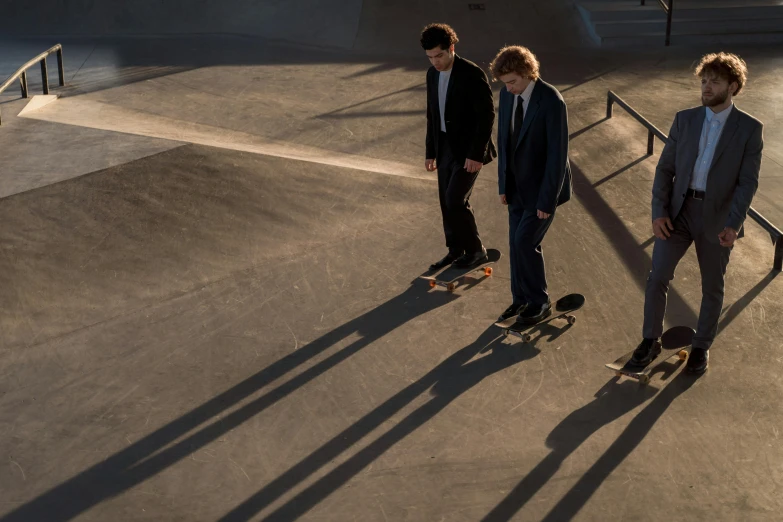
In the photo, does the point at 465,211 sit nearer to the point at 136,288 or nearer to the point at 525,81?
the point at 525,81

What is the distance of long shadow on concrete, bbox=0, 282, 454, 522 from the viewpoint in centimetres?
456

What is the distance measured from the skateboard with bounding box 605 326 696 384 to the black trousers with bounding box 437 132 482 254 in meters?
1.59

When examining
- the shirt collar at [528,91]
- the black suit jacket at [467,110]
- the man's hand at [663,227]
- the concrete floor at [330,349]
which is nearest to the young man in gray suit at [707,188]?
the man's hand at [663,227]

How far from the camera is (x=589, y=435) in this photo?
4.99m

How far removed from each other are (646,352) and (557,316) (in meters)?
0.75

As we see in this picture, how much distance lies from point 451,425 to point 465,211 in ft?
6.90

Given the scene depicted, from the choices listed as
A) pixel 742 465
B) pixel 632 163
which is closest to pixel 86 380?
pixel 742 465

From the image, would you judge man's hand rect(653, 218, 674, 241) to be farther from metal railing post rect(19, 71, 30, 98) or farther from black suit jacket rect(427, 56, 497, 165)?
metal railing post rect(19, 71, 30, 98)

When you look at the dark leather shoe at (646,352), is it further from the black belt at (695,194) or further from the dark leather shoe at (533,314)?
the black belt at (695,194)

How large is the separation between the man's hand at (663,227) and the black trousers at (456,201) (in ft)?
5.39

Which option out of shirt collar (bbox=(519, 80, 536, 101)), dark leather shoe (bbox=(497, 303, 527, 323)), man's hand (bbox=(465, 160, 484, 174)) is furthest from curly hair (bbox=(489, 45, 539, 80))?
dark leather shoe (bbox=(497, 303, 527, 323))

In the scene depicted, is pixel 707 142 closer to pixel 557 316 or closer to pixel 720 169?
pixel 720 169

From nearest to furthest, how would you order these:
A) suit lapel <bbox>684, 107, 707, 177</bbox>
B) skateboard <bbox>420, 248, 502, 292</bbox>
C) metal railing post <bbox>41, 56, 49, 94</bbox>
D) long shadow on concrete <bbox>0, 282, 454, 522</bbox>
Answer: long shadow on concrete <bbox>0, 282, 454, 522</bbox>
suit lapel <bbox>684, 107, 707, 177</bbox>
skateboard <bbox>420, 248, 502, 292</bbox>
metal railing post <bbox>41, 56, 49, 94</bbox>

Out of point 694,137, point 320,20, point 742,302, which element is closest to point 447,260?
point 742,302
